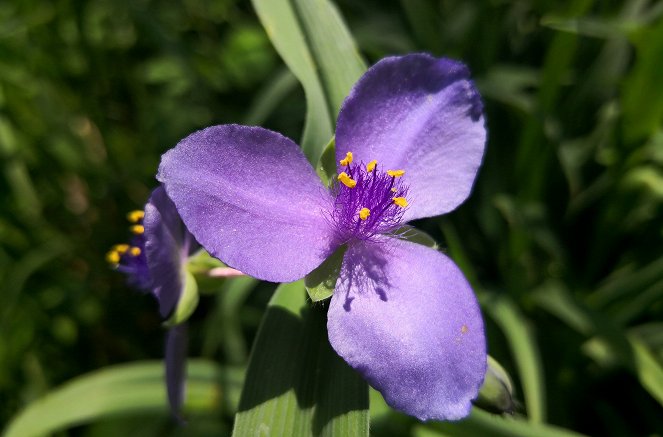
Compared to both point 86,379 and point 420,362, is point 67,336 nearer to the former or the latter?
point 86,379

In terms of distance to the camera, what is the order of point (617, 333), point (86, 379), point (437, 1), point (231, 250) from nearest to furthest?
1. point (231, 250)
2. point (617, 333)
3. point (86, 379)
4. point (437, 1)

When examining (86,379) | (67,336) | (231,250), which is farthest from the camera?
(67,336)

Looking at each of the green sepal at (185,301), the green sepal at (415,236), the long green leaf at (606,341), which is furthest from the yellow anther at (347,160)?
the long green leaf at (606,341)

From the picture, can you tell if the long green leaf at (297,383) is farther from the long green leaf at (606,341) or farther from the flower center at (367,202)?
the long green leaf at (606,341)

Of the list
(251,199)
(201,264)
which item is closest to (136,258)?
(201,264)

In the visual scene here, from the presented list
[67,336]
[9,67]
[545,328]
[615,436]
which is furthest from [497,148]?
[9,67]

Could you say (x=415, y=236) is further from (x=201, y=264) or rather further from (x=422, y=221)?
(x=422, y=221)
